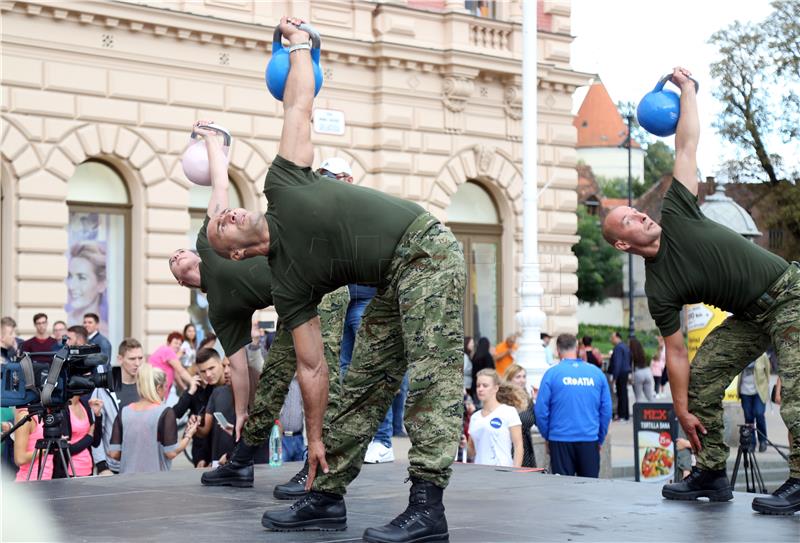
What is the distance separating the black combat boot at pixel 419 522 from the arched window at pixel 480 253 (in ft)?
69.4

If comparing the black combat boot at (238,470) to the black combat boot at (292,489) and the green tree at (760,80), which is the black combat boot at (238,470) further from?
the green tree at (760,80)

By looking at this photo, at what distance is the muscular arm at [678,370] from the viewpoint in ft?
23.7

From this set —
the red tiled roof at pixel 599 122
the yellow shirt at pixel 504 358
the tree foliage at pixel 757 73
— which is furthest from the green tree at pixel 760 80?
Result: the red tiled roof at pixel 599 122

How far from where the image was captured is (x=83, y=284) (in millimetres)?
22094

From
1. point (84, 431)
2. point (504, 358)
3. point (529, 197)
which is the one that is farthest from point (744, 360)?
point (504, 358)

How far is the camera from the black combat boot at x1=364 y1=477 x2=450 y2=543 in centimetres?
592

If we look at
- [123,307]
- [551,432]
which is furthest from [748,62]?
[551,432]

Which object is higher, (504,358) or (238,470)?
(504,358)

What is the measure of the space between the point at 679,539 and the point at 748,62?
124ft

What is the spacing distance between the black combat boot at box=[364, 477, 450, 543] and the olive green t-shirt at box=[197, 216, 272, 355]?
2.04 meters

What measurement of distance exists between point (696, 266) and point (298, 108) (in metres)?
2.39

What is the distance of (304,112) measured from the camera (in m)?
6.06

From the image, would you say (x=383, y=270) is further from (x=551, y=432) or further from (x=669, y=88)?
(x=551, y=432)

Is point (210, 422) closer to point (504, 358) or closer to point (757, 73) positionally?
point (504, 358)
